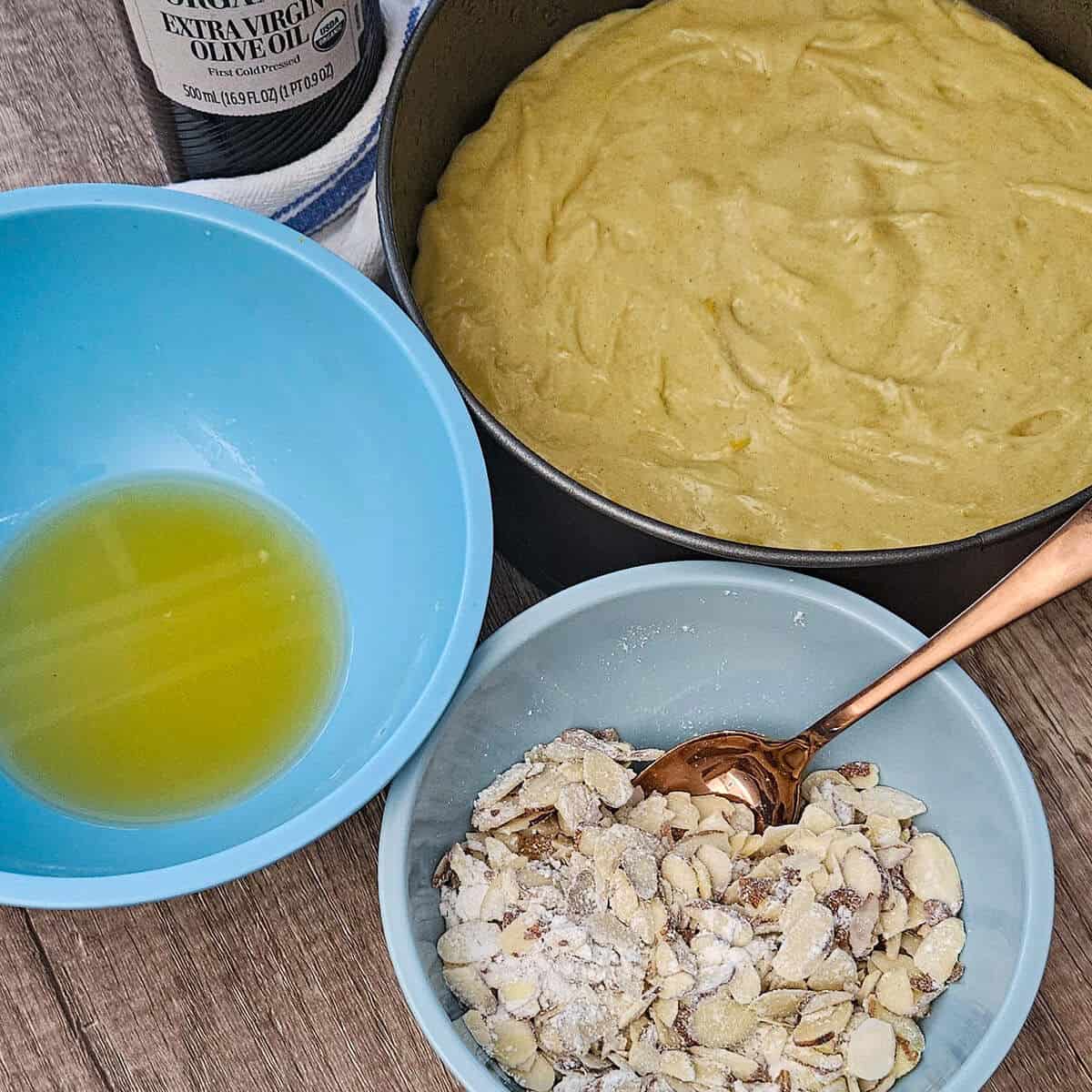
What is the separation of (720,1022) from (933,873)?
196mm

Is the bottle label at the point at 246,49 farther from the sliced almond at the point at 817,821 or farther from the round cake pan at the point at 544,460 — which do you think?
the sliced almond at the point at 817,821

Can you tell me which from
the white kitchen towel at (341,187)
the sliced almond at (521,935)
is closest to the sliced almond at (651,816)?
the sliced almond at (521,935)

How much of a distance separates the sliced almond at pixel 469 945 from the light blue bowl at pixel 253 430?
5.2 inches

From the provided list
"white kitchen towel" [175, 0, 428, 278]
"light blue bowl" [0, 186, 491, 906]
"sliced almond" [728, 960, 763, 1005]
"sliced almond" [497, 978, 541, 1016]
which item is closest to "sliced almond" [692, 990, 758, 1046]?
"sliced almond" [728, 960, 763, 1005]

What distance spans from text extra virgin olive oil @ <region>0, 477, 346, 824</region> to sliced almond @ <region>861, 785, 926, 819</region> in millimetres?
418

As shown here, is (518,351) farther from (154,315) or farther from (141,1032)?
(141,1032)

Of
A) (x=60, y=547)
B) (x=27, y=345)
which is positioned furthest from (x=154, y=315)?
(x=60, y=547)

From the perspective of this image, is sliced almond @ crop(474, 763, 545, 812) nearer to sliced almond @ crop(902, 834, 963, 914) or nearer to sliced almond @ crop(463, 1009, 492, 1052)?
sliced almond @ crop(463, 1009, 492, 1052)

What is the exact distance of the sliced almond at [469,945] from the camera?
93cm

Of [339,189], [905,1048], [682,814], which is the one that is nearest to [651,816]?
[682,814]

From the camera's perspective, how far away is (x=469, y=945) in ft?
3.05

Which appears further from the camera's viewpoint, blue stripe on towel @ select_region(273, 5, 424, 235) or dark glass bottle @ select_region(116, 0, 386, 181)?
blue stripe on towel @ select_region(273, 5, 424, 235)

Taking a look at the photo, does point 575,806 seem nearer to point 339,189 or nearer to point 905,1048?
point 905,1048

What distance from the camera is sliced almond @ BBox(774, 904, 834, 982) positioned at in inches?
35.6
